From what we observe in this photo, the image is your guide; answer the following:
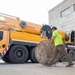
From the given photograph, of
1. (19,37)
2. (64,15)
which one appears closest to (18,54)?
(19,37)

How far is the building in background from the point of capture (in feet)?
127

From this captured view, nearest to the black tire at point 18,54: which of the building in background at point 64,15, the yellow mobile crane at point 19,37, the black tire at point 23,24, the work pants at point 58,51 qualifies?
the yellow mobile crane at point 19,37

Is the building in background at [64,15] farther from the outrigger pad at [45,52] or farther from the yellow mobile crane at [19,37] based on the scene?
the outrigger pad at [45,52]

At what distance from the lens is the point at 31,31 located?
14781 mm

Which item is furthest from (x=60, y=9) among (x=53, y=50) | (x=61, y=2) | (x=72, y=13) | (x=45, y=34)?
(x=53, y=50)

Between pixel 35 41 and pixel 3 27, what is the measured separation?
1.98 m

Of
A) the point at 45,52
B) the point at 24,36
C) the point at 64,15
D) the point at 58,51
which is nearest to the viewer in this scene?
the point at 58,51

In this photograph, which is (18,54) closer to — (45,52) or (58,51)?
(45,52)

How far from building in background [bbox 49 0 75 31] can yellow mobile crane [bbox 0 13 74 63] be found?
23.5 m

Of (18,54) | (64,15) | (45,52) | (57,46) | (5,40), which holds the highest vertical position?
(64,15)

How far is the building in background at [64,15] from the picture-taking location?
38688mm

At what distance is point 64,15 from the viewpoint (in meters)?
41.8

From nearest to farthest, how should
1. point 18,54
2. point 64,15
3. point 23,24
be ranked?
point 18,54 < point 23,24 < point 64,15

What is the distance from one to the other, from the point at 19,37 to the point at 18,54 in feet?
3.06
